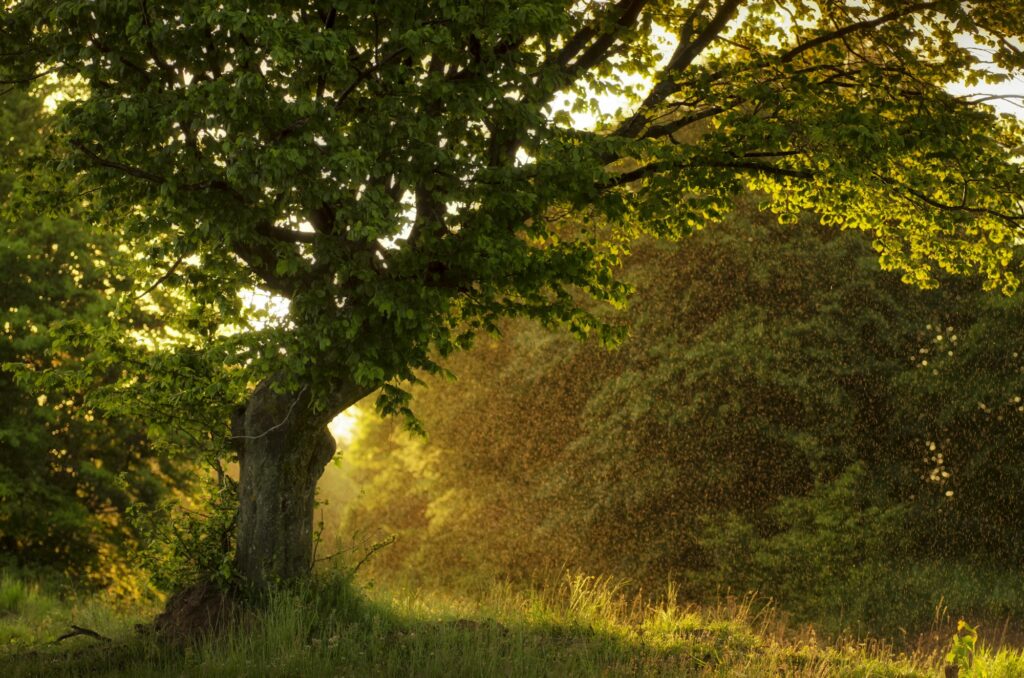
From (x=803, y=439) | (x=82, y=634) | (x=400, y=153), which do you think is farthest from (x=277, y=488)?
(x=803, y=439)

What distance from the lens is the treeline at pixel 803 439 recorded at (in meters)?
22.2

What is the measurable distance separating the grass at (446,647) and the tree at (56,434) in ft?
Result: 37.1

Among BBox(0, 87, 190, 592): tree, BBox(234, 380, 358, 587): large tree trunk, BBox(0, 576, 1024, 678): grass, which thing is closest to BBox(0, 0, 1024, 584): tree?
BBox(234, 380, 358, 587): large tree trunk

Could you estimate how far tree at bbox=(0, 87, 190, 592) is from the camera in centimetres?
2241

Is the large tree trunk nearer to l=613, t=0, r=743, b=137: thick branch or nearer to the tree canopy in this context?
the tree canopy

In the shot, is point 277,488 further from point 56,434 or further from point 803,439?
point 56,434

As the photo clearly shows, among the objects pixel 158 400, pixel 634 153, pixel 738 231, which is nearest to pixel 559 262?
pixel 634 153

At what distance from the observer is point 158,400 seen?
10.8 meters

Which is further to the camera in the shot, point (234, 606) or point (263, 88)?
point (234, 606)

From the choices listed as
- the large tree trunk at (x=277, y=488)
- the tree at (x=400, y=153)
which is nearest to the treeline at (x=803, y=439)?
the tree at (x=400, y=153)

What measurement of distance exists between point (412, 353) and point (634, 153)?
337 centimetres

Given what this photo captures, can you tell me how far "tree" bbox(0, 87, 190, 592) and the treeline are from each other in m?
10.9

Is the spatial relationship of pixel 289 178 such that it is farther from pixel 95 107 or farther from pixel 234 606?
pixel 234 606

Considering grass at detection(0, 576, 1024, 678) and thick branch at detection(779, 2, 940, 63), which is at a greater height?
thick branch at detection(779, 2, 940, 63)
